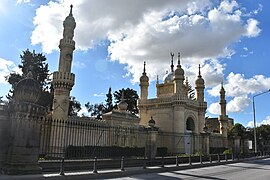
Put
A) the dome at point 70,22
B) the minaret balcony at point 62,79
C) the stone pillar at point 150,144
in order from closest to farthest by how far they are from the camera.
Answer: the stone pillar at point 150,144
the minaret balcony at point 62,79
the dome at point 70,22

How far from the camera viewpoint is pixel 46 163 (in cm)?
1348

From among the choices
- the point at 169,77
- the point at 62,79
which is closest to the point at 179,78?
the point at 169,77

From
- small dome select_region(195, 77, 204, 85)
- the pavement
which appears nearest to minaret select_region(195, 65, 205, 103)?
small dome select_region(195, 77, 204, 85)

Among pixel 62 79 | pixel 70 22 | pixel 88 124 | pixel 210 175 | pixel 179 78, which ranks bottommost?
pixel 210 175

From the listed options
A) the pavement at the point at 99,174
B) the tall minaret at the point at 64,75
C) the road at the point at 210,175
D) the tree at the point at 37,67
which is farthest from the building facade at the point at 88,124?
the tree at the point at 37,67

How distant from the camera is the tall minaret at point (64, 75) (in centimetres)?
2391

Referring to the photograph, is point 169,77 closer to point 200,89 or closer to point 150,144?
point 200,89

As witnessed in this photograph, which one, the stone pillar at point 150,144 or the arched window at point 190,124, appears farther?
the arched window at point 190,124

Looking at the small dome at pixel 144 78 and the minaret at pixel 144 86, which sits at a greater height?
the small dome at pixel 144 78

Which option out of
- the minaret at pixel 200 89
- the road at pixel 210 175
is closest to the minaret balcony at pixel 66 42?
the road at pixel 210 175

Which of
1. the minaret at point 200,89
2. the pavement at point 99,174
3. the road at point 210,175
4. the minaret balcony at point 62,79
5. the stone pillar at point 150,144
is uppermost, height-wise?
the minaret at point 200,89

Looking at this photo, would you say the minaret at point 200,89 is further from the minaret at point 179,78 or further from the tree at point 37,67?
the tree at point 37,67

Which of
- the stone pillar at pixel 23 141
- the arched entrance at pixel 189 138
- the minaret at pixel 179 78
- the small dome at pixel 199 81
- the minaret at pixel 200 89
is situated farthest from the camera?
the small dome at pixel 199 81

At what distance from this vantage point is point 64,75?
24.5 meters
